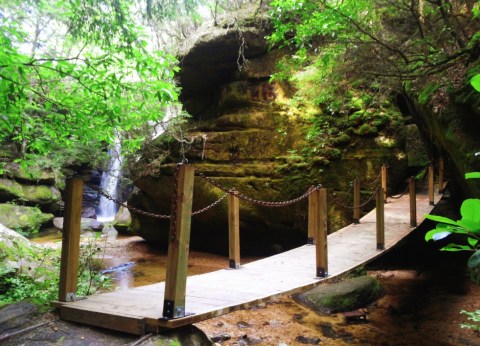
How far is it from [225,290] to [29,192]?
744 inches

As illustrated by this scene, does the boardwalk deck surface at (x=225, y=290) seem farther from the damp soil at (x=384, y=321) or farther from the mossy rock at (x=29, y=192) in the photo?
the mossy rock at (x=29, y=192)

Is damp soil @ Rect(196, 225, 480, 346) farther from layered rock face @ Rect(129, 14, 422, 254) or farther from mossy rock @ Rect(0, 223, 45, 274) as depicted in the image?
mossy rock @ Rect(0, 223, 45, 274)

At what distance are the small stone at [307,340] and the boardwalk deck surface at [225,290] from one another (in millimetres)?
1109

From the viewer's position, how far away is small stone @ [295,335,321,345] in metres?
5.53

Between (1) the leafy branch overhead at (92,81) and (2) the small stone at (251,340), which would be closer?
(1) the leafy branch overhead at (92,81)

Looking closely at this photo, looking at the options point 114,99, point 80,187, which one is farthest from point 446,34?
point 80,187

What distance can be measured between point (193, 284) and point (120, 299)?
1.00 m

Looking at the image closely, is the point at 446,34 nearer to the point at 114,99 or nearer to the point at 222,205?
the point at 114,99

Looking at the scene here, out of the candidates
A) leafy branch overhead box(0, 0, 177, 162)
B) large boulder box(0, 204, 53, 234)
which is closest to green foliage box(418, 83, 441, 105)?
leafy branch overhead box(0, 0, 177, 162)

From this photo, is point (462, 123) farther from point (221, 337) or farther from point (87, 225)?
point (87, 225)

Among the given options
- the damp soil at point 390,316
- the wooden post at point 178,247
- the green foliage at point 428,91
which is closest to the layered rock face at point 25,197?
the damp soil at point 390,316

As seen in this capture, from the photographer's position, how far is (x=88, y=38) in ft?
18.1

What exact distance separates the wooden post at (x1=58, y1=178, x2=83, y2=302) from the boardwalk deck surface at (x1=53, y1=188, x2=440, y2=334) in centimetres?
14

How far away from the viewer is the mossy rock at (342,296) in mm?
6824
